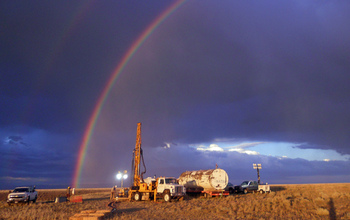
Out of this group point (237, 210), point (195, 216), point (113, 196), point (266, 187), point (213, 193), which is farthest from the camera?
point (266, 187)

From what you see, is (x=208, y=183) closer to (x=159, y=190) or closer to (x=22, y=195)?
(x=159, y=190)

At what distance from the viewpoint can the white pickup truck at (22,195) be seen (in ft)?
96.3

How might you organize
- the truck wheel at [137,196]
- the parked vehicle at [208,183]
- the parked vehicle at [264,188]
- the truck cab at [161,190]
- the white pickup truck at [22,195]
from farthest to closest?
the parked vehicle at [264,188] < the parked vehicle at [208,183] < the truck wheel at [137,196] < the truck cab at [161,190] < the white pickup truck at [22,195]

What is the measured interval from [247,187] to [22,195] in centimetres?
3296

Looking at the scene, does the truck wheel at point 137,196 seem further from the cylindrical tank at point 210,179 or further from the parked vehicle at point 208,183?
the cylindrical tank at point 210,179

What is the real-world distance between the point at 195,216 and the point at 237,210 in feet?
14.3

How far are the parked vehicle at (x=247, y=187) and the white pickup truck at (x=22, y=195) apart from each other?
3084 cm

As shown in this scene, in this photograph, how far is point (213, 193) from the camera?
3494 cm

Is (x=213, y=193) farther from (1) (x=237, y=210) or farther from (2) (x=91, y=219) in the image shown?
(2) (x=91, y=219)

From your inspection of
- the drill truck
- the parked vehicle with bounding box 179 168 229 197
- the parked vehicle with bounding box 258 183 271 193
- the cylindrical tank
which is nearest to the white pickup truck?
the drill truck

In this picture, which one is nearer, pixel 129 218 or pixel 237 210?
pixel 129 218

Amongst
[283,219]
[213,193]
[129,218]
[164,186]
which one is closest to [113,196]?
[164,186]

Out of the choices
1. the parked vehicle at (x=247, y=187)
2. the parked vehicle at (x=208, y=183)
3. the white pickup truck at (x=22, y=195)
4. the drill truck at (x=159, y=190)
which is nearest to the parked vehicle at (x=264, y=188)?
the parked vehicle at (x=247, y=187)

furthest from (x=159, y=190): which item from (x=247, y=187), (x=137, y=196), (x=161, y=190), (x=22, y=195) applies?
(x=247, y=187)
